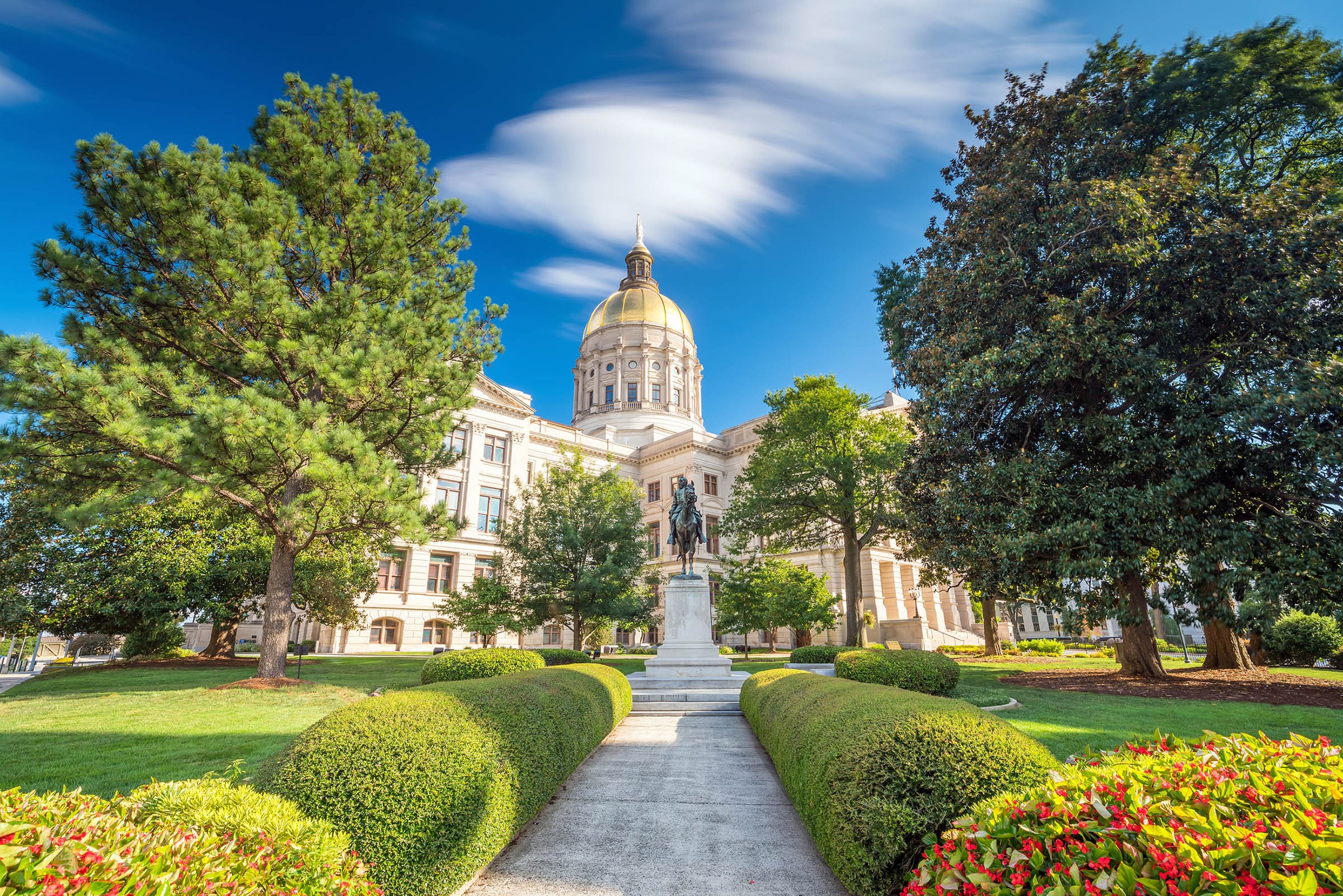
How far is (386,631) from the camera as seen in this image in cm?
4009

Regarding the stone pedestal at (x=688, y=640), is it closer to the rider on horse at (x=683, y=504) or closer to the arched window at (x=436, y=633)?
the rider on horse at (x=683, y=504)

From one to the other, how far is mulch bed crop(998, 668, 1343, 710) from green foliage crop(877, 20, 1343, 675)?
104 cm

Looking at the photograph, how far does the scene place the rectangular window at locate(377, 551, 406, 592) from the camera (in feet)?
133

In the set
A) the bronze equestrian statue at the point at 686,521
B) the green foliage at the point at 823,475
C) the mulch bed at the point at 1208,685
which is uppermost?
the green foliage at the point at 823,475

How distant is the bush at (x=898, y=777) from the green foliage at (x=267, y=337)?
39.8 ft

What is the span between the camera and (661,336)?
7069 centimetres

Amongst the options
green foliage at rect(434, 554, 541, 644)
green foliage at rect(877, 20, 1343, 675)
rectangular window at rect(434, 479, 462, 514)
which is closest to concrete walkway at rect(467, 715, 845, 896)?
green foliage at rect(877, 20, 1343, 675)

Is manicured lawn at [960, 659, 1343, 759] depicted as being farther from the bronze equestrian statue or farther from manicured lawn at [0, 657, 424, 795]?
manicured lawn at [0, 657, 424, 795]

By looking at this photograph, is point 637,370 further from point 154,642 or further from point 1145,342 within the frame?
point 1145,342

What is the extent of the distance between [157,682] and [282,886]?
18.1m

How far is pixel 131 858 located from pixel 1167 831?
12.2 ft

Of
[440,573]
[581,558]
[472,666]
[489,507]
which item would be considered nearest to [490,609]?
[581,558]

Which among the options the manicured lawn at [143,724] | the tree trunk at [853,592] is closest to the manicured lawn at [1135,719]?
the manicured lawn at [143,724]

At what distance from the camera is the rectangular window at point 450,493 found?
142 feet
